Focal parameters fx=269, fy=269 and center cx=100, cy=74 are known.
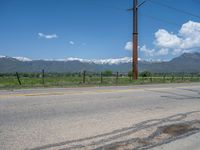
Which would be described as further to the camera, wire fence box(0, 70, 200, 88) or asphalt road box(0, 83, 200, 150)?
wire fence box(0, 70, 200, 88)

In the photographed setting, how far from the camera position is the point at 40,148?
16.0 feet

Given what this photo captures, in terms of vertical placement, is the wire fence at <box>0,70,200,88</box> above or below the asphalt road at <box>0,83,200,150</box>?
above

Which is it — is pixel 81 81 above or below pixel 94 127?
above

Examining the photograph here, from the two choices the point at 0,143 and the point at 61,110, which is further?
the point at 61,110

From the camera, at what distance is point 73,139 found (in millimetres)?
5496

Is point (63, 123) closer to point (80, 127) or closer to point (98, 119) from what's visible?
point (80, 127)

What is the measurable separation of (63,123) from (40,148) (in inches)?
74.2

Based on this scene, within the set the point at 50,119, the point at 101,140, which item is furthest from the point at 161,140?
the point at 50,119

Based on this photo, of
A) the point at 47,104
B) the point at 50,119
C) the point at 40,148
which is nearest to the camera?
the point at 40,148

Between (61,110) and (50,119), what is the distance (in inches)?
54.2

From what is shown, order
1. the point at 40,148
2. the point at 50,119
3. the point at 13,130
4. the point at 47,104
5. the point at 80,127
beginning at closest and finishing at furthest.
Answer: the point at 40,148 → the point at 13,130 → the point at 80,127 → the point at 50,119 → the point at 47,104

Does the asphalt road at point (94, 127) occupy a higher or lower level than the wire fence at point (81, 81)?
lower

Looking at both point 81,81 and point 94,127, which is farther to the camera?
point 81,81

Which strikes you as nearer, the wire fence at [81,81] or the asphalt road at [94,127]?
the asphalt road at [94,127]
